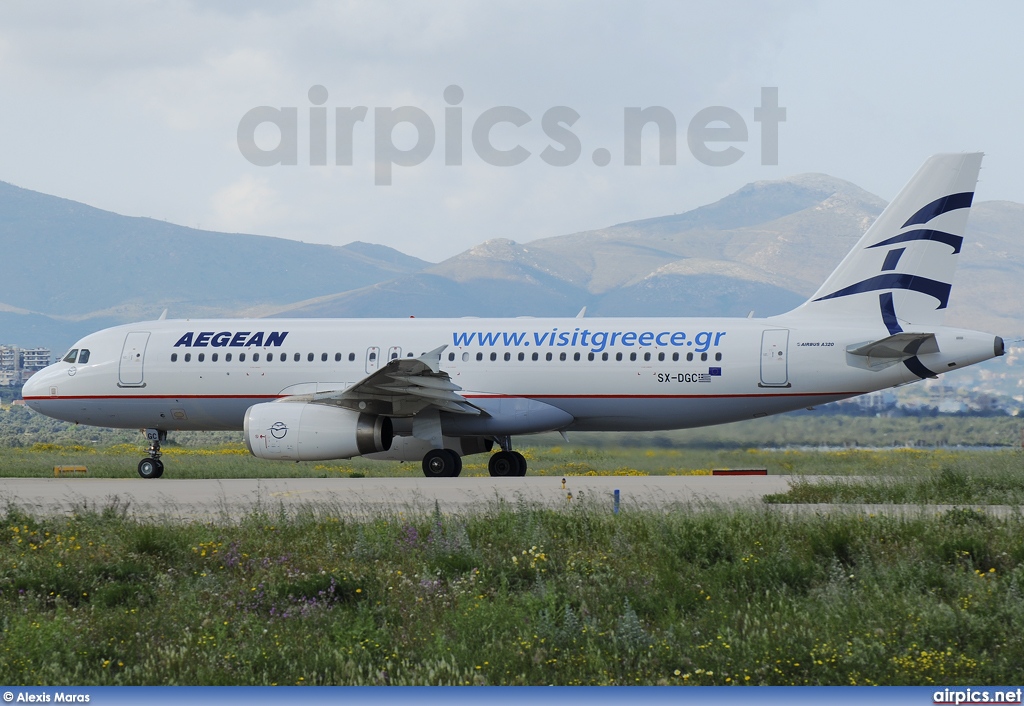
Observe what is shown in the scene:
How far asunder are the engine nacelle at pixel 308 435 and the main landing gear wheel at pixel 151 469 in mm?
3823

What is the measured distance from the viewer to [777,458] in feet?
94.4

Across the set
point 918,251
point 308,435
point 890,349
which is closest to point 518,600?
point 308,435

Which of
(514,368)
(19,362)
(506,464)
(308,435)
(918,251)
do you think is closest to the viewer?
(308,435)

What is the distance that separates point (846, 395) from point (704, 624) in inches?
648

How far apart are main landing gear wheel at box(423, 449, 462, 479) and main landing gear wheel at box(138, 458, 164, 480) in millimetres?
6183

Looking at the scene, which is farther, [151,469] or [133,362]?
[133,362]

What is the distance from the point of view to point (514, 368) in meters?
26.4

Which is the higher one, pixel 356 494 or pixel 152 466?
pixel 152 466

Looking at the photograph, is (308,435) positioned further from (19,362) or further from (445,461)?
(19,362)

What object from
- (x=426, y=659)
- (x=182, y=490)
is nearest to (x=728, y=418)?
(x=182, y=490)

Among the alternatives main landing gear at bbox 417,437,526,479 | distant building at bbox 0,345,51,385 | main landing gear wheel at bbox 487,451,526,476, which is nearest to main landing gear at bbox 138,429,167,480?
main landing gear at bbox 417,437,526,479

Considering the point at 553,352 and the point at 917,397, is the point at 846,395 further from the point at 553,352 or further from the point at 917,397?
the point at 917,397

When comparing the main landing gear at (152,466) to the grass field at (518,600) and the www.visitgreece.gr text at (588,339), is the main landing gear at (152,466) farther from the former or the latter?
the grass field at (518,600)

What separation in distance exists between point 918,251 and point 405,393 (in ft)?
37.0
